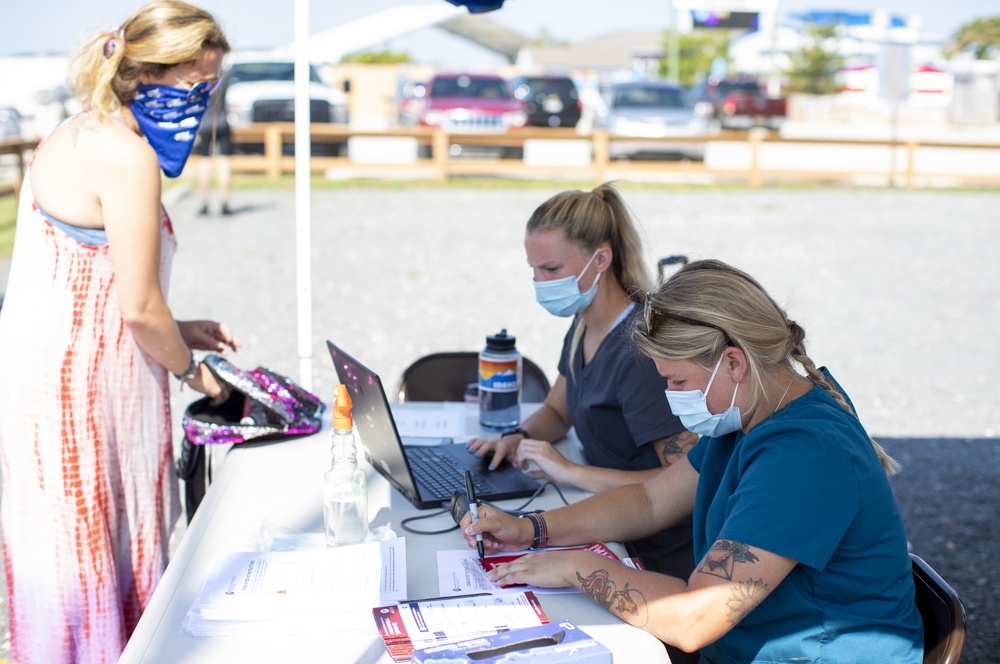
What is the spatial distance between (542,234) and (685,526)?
89 centimetres

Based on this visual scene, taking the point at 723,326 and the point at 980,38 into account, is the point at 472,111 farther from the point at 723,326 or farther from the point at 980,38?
the point at 980,38

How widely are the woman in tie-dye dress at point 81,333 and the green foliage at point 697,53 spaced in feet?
160

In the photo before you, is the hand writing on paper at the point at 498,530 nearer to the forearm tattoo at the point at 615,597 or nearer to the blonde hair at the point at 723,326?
the forearm tattoo at the point at 615,597

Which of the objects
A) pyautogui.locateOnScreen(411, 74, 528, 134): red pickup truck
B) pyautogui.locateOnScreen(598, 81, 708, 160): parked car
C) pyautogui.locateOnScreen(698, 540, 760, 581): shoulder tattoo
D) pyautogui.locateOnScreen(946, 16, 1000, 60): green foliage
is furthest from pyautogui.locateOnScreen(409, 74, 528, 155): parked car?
pyautogui.locateOnScreen(946, 16, 1000, 60): green foliage

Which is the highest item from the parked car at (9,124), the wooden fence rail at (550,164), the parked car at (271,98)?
the parked car at (271,98)

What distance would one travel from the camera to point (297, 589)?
5.89 feet

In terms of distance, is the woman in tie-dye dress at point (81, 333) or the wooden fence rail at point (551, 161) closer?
the woman in tie-dye dress at point (81, 333)

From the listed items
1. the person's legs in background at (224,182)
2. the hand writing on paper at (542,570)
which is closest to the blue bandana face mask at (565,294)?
the hand writing on paper at (542,570)

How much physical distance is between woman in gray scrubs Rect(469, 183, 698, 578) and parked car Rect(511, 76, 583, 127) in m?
15.9

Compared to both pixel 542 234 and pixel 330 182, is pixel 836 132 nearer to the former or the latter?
pixel 330 182

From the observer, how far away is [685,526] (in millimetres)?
2475

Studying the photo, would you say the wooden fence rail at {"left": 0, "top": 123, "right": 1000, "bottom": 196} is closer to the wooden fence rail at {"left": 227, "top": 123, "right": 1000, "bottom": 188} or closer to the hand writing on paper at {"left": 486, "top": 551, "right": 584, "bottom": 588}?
the wooden fence rail at {"left": 227, "top": 123, "right": 1000, "bottom": 188}

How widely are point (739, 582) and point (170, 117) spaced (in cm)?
183

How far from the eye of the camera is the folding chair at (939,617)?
5.93 feet
